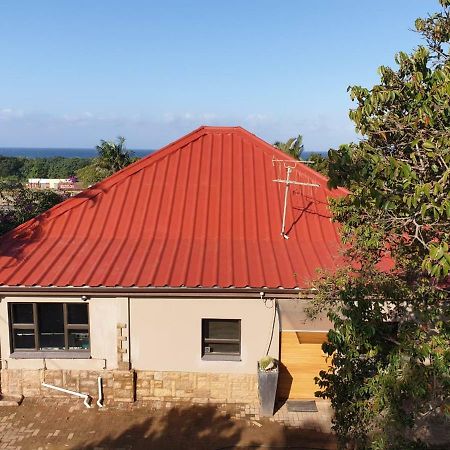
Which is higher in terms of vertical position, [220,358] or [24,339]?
[24,339]

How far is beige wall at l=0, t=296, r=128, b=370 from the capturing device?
1031cm

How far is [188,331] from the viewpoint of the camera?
10359 millimetres

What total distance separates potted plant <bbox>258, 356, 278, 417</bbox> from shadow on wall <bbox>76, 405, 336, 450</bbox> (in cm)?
33

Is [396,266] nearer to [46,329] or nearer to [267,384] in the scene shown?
[267,384]

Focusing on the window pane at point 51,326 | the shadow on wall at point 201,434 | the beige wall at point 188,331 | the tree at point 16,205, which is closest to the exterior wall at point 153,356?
the beige wall at point 188,331

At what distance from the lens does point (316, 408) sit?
10.3 meters

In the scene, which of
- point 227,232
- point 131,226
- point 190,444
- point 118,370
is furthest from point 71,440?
point 227,232

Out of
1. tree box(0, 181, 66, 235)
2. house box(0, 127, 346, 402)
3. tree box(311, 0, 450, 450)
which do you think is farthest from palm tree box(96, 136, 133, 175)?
tree box(311, 0, 450, 450)

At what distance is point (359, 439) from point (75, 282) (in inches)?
276

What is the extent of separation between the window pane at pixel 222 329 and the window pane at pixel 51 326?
3.91 meters

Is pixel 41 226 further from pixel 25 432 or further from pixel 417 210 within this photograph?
pixel 417 210

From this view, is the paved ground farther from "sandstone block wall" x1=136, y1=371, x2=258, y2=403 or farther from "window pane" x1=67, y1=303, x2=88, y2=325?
"window pane" x1=67, y1=303, x2=88, y2=325

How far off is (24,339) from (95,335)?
6.80 ft

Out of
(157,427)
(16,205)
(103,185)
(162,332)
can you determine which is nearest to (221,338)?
(162,332)
